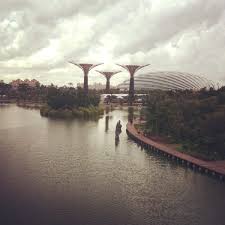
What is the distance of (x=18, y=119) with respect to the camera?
97.2 m

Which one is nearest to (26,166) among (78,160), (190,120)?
(78,160)

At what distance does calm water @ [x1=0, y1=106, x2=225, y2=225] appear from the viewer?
1220 inches

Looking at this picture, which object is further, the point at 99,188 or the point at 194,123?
the point at 194,123

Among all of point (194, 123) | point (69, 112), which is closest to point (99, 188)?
point (194, 123)

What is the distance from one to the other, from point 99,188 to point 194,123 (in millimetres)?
21881

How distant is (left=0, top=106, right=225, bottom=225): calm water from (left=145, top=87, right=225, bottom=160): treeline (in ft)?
15.1

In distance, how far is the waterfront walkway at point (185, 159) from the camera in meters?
42.6

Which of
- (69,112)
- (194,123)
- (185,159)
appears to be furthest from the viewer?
(69,112)

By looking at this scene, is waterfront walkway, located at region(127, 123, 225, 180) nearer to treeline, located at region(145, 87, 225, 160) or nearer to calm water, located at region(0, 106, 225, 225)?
calm water, located at region(0, 106, 225, 225)

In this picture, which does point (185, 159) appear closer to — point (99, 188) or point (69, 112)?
point (99, 188)

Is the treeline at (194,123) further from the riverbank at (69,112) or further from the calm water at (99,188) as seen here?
the riverbank at (69,112)

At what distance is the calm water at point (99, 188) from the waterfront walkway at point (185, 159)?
1.18 m

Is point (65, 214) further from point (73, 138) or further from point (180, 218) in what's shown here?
point (73, 138)

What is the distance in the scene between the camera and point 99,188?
1490 inches
